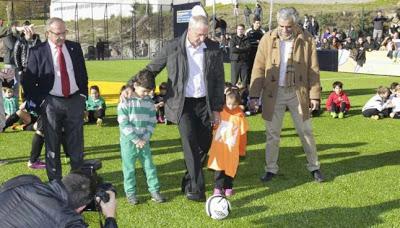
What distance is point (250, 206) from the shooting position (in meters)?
6.23

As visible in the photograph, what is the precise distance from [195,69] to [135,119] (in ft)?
3.04

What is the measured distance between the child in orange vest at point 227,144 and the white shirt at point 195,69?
0.49 m

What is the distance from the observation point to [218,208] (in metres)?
5.72

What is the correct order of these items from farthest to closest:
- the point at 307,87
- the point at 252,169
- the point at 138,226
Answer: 1. the point at 252,169
2. the point at 307,87
3. the point at 138,226

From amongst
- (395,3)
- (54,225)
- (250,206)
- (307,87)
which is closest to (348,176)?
(307,87)

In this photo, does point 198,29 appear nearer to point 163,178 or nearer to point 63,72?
point 63,72

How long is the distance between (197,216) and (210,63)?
177 centimetres

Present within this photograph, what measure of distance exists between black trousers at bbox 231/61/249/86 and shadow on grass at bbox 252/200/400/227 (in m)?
7.82

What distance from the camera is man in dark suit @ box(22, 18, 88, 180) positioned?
6.30 meters

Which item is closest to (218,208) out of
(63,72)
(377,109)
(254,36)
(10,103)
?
(63,72)

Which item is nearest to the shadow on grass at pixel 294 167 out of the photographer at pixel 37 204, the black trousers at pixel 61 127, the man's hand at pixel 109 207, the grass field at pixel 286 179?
the grass field at pixel 286 179

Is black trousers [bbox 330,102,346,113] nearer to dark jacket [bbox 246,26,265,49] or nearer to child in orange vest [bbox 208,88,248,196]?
dark jacket [bbox 246,26,265,49]

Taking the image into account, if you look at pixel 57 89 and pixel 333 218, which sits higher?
pixel 57 89

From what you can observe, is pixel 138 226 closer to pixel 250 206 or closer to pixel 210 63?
pixel 250 206
